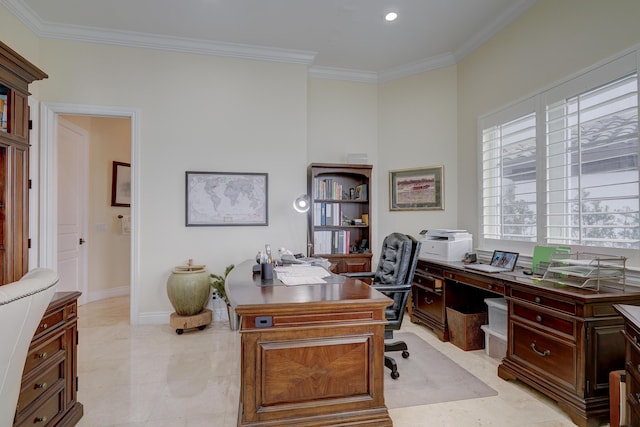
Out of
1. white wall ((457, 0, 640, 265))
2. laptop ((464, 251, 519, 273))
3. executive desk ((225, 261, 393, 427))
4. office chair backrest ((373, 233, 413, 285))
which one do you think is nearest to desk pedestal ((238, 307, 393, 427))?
executive desk ((225, 261, 393, 427))

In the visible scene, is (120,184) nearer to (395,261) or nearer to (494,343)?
(395,261)

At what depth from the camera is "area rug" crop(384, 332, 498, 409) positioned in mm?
2203

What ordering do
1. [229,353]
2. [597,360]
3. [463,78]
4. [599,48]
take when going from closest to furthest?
[597,360]
[599,48]
[229,353]
[463,78]

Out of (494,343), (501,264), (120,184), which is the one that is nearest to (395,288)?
(501,264)

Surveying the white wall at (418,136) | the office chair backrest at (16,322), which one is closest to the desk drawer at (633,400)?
the office chair backrest at (16,322)

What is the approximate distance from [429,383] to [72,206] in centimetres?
471

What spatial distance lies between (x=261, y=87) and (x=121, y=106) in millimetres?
1545

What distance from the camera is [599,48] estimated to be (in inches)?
93.0

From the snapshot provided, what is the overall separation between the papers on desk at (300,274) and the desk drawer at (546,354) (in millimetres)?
1450

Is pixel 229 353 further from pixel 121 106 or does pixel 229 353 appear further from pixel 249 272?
pixel 121 106

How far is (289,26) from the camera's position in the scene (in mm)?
3477

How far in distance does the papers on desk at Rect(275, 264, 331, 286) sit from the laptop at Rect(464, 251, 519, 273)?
138 cm

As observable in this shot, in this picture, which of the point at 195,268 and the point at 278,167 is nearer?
the point at 195,268

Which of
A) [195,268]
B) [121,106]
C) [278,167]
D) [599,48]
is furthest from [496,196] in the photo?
[121,106]
